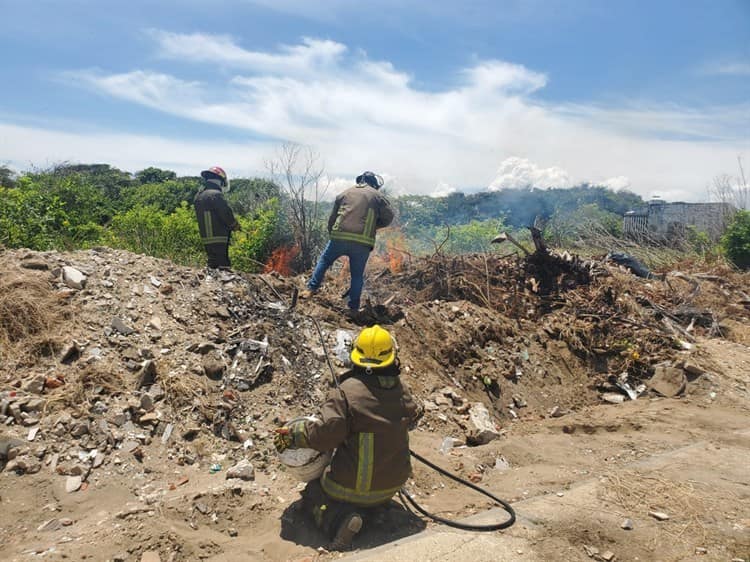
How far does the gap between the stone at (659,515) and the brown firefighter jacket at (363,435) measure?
5.80 feet

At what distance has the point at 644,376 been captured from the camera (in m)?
6.74

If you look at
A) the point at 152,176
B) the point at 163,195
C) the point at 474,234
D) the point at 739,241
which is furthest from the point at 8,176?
the point at 739,241

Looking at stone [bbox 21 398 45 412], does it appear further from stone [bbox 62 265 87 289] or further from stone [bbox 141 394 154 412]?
stone [bbox 62 265 87 289]

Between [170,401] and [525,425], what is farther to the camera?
[525,425]

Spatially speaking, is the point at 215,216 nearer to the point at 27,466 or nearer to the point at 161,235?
the point at 27,466

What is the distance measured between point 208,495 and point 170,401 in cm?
106

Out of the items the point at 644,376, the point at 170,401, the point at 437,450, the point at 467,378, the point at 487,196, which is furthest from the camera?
the point at 487,196

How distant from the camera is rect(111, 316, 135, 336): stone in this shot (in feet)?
15.7

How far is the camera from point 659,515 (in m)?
3.48

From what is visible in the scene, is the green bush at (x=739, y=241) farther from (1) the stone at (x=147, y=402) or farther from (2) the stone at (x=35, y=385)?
(2) the stone at (x=35, y=385)

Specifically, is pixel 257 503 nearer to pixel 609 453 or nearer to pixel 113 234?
pixel 609 453

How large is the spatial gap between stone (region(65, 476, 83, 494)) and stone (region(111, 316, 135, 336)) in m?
1.50

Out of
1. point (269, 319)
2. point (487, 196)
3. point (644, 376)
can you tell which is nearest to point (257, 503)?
point (269, 319)

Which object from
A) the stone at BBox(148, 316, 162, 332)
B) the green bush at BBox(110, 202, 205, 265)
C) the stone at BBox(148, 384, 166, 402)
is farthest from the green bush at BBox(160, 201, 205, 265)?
the stone at BBox(148, 384, 166, 402)
